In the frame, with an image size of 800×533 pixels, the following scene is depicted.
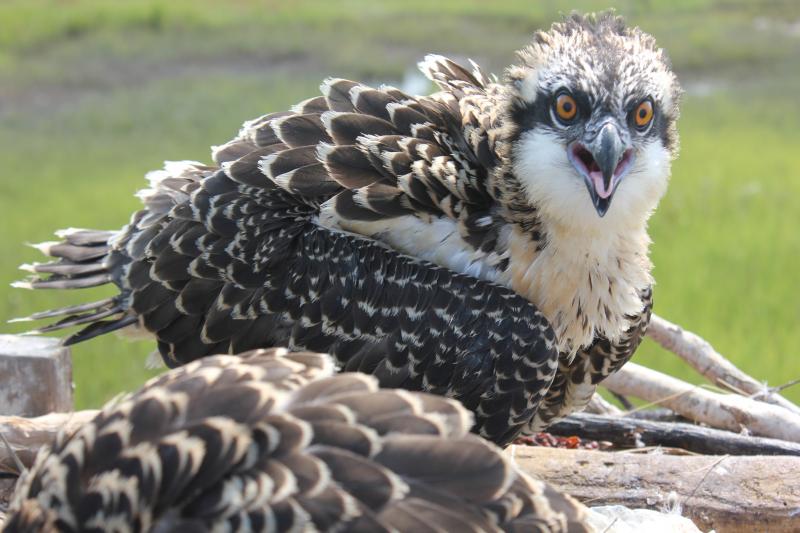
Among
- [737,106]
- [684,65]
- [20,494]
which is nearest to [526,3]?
[684,65]

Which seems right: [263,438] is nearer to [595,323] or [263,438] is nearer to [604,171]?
[604,171]

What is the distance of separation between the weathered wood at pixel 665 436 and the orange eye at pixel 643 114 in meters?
1.71

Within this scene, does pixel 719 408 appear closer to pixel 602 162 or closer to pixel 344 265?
pixel 602 162

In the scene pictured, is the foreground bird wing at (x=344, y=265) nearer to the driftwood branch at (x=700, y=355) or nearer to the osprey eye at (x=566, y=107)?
the osprey eye at (x=566, y=107)

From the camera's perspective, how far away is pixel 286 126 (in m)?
4.84

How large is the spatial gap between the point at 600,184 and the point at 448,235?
2.44ft

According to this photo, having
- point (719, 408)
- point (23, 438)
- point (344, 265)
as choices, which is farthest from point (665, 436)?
point (23, 438)

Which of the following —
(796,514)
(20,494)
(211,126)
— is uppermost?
(20,494)

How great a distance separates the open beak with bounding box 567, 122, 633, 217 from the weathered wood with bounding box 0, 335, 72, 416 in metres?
2.63

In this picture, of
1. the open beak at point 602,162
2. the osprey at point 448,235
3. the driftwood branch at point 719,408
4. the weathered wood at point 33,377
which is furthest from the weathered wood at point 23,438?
the driftwood branch at point 719,408

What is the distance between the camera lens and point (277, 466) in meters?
3.07

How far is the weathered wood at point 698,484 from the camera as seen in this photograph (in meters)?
4.35

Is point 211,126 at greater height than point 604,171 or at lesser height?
lesser

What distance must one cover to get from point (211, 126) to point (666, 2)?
13348mm
